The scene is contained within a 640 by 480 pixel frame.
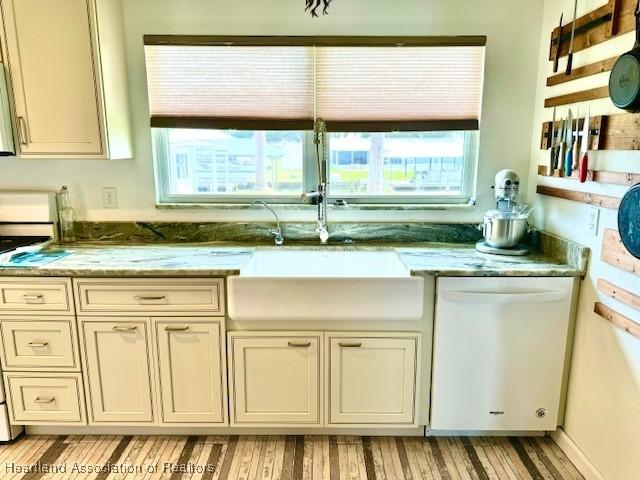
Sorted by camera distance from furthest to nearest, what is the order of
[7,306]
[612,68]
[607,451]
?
[7,306] < [607,451] < [612,68]

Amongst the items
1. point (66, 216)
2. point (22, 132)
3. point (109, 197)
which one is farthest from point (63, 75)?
point (66, 216)

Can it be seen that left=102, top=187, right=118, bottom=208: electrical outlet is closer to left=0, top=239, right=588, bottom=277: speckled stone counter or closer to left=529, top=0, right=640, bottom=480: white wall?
left=0, top=239, right=588, bottom=277: speckled stone counter

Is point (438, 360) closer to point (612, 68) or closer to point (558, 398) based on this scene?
point (558, 398)

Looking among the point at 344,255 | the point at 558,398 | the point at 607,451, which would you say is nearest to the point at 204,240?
the point at 344,255

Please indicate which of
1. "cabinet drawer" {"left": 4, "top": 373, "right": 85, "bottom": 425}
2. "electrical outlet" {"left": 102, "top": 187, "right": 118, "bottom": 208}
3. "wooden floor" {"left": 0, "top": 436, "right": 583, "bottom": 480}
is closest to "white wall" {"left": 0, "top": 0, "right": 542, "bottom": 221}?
"electrical outlet" {"left": 102, "top": 187, "right": 118, "bottom": 208}

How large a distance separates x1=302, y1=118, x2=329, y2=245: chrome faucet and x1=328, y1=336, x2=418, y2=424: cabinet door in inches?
25.6

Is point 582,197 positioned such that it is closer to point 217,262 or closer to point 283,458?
point 217,262

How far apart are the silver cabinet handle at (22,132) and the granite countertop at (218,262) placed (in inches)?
22.6

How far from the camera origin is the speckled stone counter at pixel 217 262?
1968 mm

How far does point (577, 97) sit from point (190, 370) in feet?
7.12

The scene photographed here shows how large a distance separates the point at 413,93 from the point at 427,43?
256mm

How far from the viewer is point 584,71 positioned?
1913 millimetres

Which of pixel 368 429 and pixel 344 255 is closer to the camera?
pixel 368 429

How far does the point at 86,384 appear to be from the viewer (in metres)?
2.11
